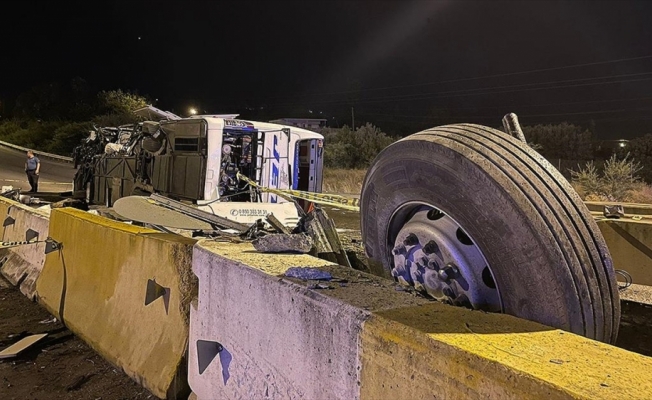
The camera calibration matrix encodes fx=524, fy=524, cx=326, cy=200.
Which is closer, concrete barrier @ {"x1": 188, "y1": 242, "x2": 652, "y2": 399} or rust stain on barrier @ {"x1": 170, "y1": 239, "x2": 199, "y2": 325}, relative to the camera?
concrete barrier @ {"x1": 188, "y1": 242, "x2": 652, "y2": 399}

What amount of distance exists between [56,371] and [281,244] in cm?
204

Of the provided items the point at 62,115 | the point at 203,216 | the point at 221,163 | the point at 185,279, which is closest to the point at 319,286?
the point at 185,279

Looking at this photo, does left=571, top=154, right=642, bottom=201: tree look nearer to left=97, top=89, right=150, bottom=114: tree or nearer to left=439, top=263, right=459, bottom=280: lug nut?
left=439, top=263, right=459, bottom=280: lug nut

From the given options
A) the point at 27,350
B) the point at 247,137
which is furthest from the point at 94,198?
the point at 27,350

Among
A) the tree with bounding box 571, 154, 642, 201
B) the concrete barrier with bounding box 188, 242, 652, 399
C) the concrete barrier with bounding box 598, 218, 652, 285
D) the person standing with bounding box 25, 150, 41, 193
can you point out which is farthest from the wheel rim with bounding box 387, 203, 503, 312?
the person standing with bounding box 25, 150, 41, 193

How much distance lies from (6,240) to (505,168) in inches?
249

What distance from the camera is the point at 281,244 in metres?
2.90

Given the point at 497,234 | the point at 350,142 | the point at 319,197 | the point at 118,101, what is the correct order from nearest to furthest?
the point at 497,234, the point at 319,197, the point at 350,142, the point at 118,101

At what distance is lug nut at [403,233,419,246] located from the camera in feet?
7.80

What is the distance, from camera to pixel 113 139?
12.6m

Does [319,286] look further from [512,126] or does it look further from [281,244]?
[512,126]

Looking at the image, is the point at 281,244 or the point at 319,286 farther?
the point at 281,244

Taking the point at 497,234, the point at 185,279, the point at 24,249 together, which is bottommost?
the point at 24,249

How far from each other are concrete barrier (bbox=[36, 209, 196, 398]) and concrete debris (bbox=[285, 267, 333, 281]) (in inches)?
35.2
